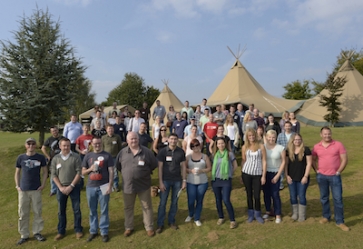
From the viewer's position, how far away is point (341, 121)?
54.9 feet

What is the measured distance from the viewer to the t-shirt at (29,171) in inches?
162

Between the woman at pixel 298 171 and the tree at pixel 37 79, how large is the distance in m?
8.80

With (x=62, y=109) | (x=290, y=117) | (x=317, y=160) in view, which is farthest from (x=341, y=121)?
(x=62, y=109)

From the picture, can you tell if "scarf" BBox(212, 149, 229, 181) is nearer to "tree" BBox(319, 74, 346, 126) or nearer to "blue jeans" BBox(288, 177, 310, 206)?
"blue jeans" BBox(288, 177, 310, 206)

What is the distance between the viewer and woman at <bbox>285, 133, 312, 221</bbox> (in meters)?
4.15

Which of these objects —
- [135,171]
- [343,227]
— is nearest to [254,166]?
[343,227]

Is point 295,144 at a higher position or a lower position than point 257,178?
higher

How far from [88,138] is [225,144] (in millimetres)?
3310

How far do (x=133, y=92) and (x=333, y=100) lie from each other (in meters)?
32.8

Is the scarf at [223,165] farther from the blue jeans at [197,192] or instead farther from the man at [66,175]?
the man at [66,175]

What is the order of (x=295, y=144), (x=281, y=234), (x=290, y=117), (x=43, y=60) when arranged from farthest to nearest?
(x=43, y=60), (x=290, y=117), (x=295, y=144), (x=281, y=234)

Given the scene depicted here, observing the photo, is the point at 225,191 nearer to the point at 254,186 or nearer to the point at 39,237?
the point at 254,186

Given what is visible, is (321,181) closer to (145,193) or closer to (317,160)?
(317,160)

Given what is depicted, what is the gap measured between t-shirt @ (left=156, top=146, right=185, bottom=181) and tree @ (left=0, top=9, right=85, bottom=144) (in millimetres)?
7374
